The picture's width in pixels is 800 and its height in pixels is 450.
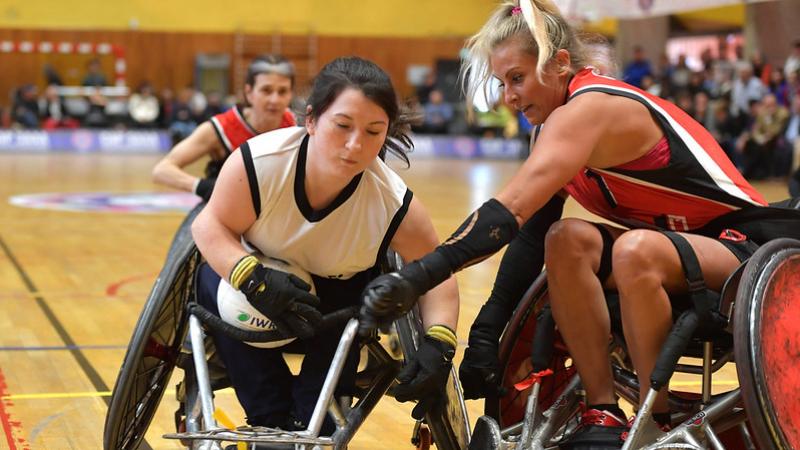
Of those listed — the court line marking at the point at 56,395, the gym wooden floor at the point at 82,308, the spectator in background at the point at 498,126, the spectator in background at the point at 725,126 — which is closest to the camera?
the gym wooden floor at the point at 82,308

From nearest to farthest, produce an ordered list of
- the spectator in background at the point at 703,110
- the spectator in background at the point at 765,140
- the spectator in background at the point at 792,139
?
the spectator in background at the point at 792,139 → the spectator in background at the point at 765,140 → the spectator in background at the point at 703,110

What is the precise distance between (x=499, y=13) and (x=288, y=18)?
20555mm

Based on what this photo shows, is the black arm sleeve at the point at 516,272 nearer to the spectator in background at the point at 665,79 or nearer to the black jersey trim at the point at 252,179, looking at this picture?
the black jersey trim at the point at 252,179

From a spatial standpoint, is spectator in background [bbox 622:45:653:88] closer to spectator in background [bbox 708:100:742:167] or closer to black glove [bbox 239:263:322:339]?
spectator in background [bbox 708:100:742:167]

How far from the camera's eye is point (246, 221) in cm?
275

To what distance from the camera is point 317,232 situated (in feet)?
9.02

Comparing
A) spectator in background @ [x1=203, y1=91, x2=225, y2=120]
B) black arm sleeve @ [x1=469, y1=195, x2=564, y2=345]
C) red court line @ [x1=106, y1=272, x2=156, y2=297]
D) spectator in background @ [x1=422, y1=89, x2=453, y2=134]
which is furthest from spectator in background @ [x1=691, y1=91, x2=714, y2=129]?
black arm sleeve @ [x1=469, y1=195, x2=564, y2=345]

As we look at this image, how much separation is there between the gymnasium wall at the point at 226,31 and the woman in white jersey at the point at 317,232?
1980 centimetres

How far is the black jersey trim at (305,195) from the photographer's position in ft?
8.94

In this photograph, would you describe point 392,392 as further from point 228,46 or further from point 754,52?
point 228,46

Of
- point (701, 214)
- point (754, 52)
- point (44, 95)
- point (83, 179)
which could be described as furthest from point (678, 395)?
point (44, 95)

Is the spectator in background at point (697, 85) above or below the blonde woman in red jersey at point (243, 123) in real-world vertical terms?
below

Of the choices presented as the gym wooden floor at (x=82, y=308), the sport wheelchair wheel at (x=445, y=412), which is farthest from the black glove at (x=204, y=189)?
the sport wheelchair wheel at (x=445, y=412)

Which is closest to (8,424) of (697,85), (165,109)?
(697,85)
